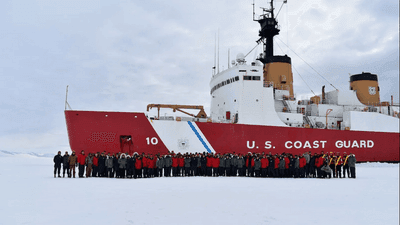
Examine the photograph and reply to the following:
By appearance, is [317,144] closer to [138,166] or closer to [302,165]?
[302,165]

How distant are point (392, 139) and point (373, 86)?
448 centimetres

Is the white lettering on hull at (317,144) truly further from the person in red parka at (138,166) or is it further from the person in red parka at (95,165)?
the person in red parka at (95,165)

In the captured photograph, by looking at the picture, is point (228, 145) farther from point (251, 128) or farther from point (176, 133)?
point (176, 133)

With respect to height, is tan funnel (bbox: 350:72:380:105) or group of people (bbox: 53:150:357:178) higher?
tan funnel (bbox: 350:72:380:105)

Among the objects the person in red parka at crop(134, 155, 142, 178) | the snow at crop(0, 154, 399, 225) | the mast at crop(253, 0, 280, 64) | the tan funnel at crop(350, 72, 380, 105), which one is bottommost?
the snow at crop(0, 154, 399, 225)

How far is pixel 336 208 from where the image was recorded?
19.4ft

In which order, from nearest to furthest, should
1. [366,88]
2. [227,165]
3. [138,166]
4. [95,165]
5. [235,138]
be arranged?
[95,165] → [138,166] → [227,165] → [235,138] → [366,88]

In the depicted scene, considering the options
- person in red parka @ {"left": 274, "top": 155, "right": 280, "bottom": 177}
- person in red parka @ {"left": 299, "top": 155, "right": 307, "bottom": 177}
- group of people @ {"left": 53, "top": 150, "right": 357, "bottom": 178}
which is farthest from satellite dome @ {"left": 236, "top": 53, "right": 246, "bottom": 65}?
person in red parka @ {"left": 299, "top": 155, "right": 307, "bottom": 177}

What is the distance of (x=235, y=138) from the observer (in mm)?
16734

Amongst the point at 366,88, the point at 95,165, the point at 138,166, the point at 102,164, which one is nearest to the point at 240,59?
the point at 138,166

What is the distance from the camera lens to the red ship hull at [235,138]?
14930 mm

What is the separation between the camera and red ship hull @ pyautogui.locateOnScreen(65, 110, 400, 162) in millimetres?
14930

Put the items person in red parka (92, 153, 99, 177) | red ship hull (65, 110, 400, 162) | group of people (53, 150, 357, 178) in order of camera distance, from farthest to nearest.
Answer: red ship hull (65, 110, 400, 162), group of people (53, 150, 357, 178), person in red parka (92, 153, 99, 177)

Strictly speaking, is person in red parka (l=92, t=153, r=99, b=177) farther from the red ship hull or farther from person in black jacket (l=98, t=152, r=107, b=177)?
the red ship hull
